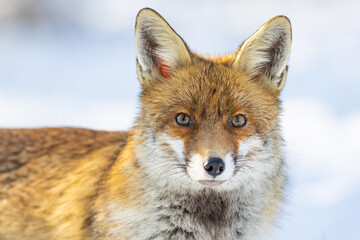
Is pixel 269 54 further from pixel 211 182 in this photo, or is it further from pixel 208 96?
pixel 211 182

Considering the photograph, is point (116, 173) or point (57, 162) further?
point (57, 162)

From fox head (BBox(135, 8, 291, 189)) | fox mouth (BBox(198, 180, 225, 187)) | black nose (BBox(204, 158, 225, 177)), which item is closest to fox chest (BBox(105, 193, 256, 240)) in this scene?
fox head (BBox(135, 8, 291, 189))

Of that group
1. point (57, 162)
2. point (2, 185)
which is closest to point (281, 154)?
point (57, 162)

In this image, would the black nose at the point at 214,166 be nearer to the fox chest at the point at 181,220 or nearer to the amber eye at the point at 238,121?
the amber eye at the point at 238,121

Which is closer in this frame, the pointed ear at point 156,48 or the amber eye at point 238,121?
the amber eye at point 238,121

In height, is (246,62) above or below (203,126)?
above

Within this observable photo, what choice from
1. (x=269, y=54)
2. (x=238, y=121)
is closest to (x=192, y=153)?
(x=238, y=121)

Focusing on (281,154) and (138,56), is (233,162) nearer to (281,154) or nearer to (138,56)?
(281,154)

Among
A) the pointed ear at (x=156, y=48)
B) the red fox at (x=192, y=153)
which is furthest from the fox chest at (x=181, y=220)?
the pointed ear at (x=156, y=48)
